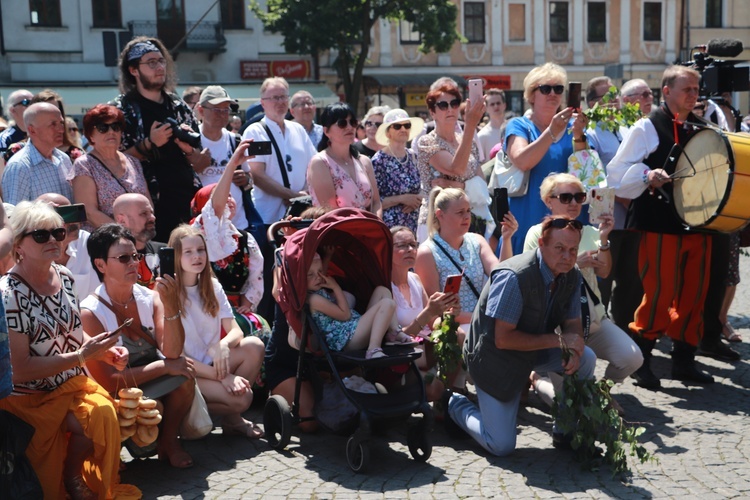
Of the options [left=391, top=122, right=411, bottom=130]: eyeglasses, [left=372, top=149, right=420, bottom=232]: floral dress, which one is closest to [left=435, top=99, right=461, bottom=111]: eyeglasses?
[left=372, top=149, right=420, bottom=232]: floral dress

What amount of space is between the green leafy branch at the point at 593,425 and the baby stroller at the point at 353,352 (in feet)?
2.61

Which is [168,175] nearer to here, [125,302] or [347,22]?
[125,302]

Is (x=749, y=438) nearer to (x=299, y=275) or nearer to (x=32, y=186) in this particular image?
(x=299, y=275)

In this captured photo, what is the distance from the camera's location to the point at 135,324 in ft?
17.8

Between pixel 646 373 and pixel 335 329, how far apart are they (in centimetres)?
262

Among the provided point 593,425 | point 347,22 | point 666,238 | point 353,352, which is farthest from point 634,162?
point 347,22

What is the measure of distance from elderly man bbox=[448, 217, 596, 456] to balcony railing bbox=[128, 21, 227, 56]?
30590 mm

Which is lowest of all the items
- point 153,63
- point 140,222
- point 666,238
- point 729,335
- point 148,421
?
point 729,335

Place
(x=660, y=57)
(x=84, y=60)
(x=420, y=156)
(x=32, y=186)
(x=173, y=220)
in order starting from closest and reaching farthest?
(x=32, y=186)
(x=173, y=220)
(x=420, y=156)
(x=84, y=60)
(x=660, y=57)

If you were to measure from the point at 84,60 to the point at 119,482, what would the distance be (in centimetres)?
3040

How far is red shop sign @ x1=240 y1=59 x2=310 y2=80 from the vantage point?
3544 cm

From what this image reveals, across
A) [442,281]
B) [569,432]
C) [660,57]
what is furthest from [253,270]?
[660,57]

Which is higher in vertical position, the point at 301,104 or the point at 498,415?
the point at 301,104

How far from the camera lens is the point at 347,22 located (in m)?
32.0
